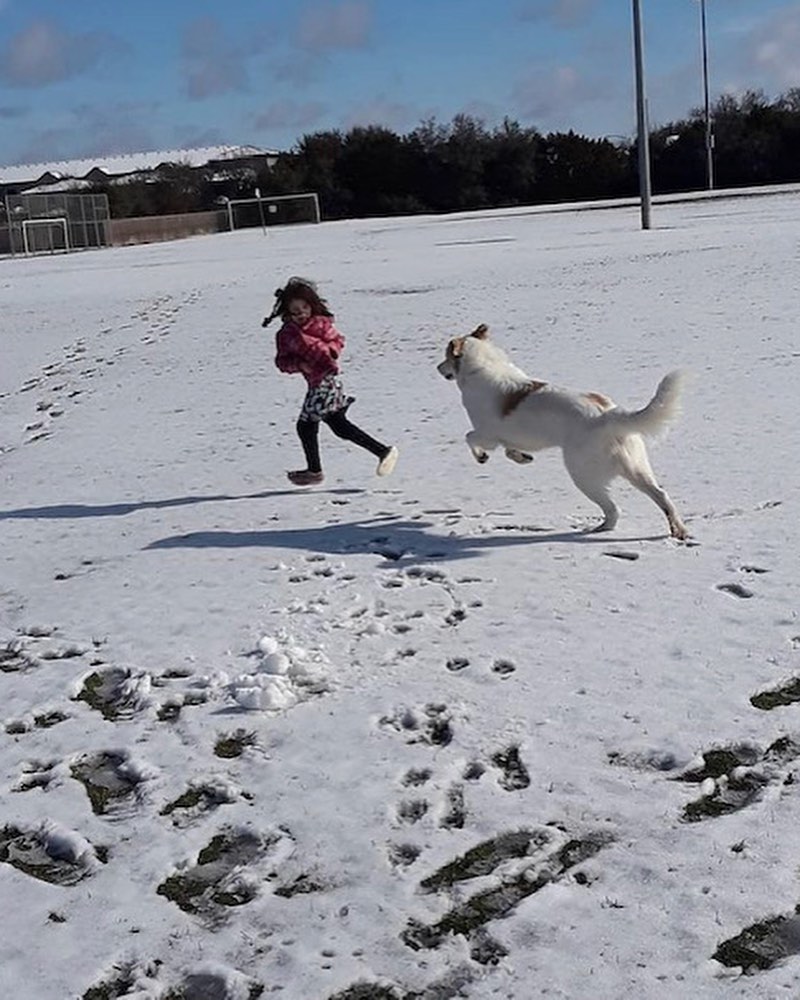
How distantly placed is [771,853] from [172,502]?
558 cm

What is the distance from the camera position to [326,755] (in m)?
4.41

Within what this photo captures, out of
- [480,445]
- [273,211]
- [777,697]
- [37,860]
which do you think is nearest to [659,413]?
[480,445]

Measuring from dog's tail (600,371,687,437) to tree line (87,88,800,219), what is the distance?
62314mm

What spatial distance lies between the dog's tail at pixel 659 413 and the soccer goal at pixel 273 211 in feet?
174

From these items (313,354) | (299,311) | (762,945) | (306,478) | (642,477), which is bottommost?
(762,945)

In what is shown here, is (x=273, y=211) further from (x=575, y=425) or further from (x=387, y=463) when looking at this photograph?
(x=575, y=425)

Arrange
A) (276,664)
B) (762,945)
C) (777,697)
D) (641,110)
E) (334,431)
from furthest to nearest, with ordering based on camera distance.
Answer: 1. (641,110)
2. (334,431)
3. (276,664)
4. (777,697)
5. (762,945)

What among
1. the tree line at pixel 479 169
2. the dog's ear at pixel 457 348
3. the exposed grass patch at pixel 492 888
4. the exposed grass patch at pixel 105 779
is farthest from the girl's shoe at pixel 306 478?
the tree line at pixel 479 169

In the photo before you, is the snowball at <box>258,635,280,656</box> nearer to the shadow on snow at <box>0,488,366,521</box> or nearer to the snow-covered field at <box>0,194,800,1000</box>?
the snow-covered field at <box>0,194,800,1000</box>

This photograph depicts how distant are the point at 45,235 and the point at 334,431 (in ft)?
146

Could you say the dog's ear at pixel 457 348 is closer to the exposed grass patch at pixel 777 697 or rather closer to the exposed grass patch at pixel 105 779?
the exposed grass patch at pixel 777 697

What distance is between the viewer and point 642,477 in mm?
6488

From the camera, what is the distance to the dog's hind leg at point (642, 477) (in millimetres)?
6445

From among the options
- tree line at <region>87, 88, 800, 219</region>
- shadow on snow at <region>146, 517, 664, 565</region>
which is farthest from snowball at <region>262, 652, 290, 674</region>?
tree line at <region>87, 88, 800, 219</region>
